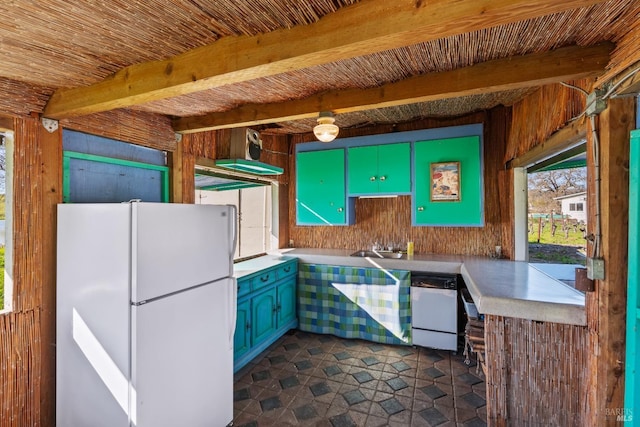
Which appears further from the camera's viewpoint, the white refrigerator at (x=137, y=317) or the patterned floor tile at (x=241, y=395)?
the patterned floor tile at (x=241, y=395)

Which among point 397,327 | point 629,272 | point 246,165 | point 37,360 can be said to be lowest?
point 397,327

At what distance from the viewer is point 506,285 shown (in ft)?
6.88

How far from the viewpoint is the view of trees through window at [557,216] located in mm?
2431

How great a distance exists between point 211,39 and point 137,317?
1394mm

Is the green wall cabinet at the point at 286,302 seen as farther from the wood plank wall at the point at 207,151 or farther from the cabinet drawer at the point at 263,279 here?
the wood plank wall at the point at 207,151

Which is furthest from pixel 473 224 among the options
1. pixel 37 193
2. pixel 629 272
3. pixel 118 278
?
pixel 37 193

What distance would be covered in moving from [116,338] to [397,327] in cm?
250

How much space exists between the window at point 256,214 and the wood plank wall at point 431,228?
12.3 inches

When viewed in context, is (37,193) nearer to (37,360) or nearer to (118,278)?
(118,278)

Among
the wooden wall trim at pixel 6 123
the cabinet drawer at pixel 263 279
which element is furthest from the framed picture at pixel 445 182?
the wooden wall trim at pixel 6 123

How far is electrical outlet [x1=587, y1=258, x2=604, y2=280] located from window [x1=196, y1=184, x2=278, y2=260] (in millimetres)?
3228

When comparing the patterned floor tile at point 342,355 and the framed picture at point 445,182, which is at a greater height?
the framed picture at point 445,182

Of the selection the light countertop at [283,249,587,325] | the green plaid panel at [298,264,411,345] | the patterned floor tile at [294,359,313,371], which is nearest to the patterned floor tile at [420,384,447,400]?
the green plaid panel at [298,264,411,345]

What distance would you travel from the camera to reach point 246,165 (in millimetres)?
2963
